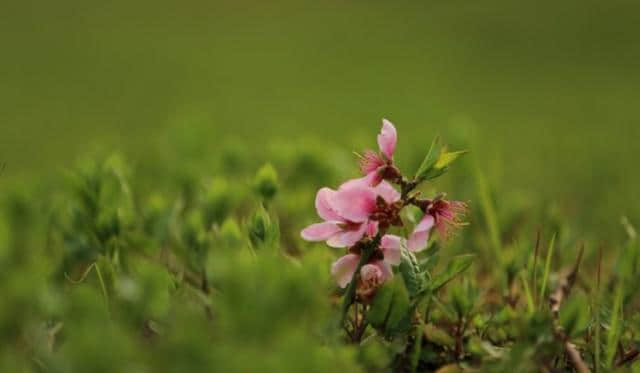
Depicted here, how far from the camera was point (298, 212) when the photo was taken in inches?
120

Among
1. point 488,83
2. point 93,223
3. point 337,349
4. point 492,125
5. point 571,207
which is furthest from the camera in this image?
point 488,83

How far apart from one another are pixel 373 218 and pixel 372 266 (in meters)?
0.09

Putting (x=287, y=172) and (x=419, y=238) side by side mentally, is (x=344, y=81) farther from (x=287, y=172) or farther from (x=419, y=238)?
(x=419, y=238)

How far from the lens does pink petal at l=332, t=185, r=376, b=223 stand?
150 centimetres

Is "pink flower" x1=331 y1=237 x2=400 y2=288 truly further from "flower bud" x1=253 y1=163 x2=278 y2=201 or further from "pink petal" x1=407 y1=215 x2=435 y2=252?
"flower bud" x1=253 y1=163 x2=278 y2=201

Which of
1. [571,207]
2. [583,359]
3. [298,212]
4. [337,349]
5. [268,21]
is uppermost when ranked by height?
[337,349]

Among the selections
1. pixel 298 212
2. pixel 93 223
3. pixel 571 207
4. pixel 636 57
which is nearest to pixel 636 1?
pixel 636 57

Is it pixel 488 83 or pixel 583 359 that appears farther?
pixel 488 83

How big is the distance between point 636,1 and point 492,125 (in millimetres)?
4838

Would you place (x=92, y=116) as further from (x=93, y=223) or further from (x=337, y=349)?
(x=337, y=349)

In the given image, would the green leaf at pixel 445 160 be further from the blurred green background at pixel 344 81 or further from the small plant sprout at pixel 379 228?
the blurred green background at pixel 344 81

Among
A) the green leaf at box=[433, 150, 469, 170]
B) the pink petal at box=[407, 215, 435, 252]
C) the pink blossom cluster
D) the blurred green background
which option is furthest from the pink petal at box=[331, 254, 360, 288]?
the blurred green background

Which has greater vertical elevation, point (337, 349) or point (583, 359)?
point (337, 349)

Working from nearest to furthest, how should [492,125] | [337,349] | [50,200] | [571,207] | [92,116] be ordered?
[337,349]
[50,200]
[571,207]
[492,125]
[92,116]
